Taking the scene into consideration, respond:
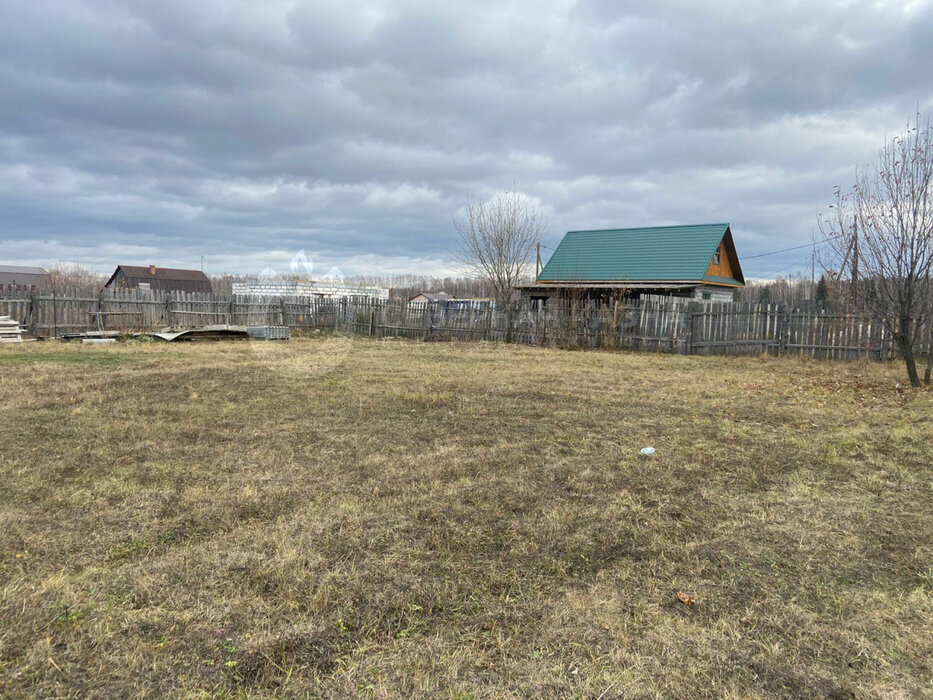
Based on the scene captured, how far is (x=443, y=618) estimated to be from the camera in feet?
7.52

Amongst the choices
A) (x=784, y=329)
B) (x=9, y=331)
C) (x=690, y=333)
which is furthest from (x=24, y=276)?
(x=784, y=329)

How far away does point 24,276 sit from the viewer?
38.8m

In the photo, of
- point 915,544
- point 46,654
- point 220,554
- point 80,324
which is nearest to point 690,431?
point 915,544

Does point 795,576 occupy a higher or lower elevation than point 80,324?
lower

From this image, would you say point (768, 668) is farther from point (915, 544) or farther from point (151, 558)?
point (151, 558)

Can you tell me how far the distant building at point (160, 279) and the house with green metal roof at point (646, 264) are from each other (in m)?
35.9

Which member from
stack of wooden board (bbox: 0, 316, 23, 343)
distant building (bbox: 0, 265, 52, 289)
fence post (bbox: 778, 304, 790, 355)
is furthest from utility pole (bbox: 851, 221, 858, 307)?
distant building (bbox: 0, 265, 52, 289)

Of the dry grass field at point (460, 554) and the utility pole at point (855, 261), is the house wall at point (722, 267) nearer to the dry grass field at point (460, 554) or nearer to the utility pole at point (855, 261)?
the utility pole at point (855, 261)

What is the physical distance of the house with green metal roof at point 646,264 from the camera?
20.6 meters

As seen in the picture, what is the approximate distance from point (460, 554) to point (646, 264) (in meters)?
20.9

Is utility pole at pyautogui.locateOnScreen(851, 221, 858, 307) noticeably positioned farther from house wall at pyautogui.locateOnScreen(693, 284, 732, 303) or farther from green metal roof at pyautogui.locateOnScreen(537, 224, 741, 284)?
green metal roof at pyautogui.locateOnScreen(537, 224, 741, 284)

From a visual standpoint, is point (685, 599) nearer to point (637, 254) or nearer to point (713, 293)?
point (637, 254)

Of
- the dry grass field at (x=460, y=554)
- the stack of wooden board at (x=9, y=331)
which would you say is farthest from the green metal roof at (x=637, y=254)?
the stack of wooden board at (x=9, y=331)

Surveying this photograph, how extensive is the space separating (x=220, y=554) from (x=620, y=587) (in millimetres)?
1999
